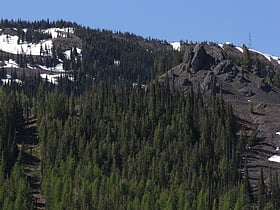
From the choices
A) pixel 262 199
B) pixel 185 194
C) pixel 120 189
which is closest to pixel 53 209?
pixel 120 189

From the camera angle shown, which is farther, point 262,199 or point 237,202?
point 262,199

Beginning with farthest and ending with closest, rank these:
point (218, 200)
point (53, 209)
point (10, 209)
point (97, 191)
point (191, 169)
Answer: point (191, 169) → point (218, 200) → point (97, 191) → point (53, 209) → point (10, 209)

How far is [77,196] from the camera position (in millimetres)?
164375

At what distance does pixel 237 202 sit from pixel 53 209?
45.1 metres

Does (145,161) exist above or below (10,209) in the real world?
above

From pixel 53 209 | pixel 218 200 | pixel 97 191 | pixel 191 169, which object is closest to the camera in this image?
pixel 53 209

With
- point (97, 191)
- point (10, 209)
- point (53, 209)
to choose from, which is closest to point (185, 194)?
point (97, 191)

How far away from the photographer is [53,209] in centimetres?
15538

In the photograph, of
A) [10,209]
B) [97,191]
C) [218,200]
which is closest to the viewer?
[10,209]

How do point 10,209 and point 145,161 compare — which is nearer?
point 10,209

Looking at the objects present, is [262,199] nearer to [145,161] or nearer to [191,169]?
[191,169]

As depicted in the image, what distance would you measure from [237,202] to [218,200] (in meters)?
17.1

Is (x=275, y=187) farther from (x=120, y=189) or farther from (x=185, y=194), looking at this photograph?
(x=120, y=189)

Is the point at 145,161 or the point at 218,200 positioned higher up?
the point at 145,161
